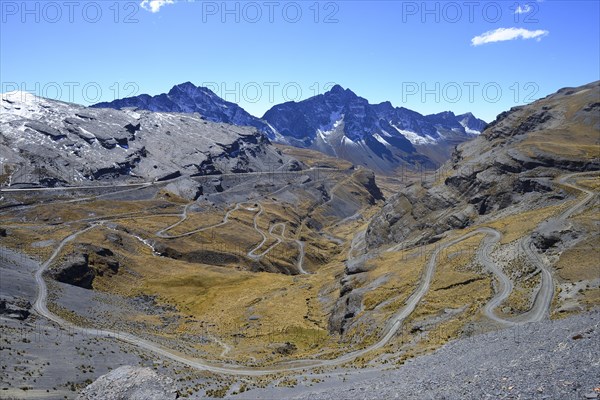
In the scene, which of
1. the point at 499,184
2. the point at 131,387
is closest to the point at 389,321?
the point at 131,387

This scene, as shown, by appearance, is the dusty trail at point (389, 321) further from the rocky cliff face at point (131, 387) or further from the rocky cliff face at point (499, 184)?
the rocky cliff face at point (499, 184)

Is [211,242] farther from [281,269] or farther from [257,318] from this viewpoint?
[257,318]

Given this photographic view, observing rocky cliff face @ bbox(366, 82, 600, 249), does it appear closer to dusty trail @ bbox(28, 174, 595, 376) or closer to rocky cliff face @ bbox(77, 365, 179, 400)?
dusty trail @ bbox(28, 174, 595, 376)

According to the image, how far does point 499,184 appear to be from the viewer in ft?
373

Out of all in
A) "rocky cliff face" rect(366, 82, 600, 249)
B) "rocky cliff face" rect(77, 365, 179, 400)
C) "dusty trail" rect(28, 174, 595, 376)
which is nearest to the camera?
"rocky cliff face" rect(77, 365, 179, 400)

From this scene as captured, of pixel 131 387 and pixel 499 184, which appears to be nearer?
pixel 131 387

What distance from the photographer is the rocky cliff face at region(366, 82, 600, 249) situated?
109 metres

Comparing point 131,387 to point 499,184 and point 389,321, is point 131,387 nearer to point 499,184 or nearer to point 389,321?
point 389,321

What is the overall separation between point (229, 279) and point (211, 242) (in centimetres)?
3339

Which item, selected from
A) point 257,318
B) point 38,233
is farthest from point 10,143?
point 257,318

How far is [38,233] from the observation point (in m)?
113

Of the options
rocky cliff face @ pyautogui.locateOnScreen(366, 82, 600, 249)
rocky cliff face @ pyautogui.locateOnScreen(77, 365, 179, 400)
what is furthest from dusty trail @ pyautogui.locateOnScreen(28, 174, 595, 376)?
rocky cliff face @ pyautogui.locateOnScreen(366, 82, 600, 249)

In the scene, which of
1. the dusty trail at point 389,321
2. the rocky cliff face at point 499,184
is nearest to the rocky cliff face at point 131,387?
the dusty trail at point 389,321

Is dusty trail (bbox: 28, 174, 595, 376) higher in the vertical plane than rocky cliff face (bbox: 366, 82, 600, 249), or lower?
lower
